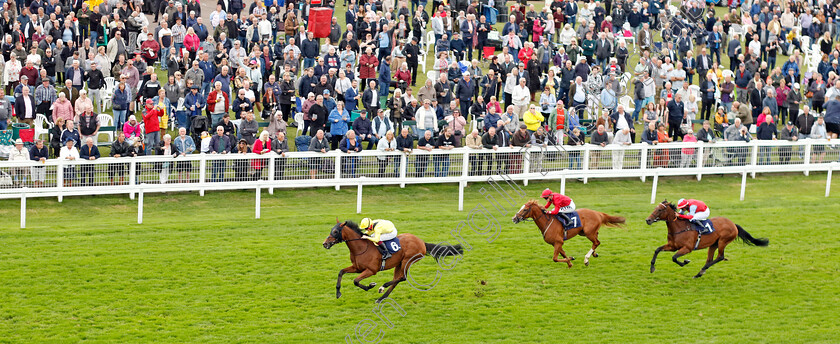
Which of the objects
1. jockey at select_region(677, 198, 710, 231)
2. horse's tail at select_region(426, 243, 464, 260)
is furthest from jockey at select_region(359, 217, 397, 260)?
jockey at select_region(677, 198, 710, 231)

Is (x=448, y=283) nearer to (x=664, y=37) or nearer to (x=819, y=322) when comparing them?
(x=819, y=322)

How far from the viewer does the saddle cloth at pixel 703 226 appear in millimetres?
15055

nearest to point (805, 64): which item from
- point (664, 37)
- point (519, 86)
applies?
point (664, 37)

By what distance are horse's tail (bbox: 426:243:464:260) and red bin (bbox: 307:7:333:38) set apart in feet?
41.6

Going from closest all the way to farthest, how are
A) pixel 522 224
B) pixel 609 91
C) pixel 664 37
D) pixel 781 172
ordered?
pixel 522 224 → pixel 781 172 → pixel 609 91 → pixel 664 37

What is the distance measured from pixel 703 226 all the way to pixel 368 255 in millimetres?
4445

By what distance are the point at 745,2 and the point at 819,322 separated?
72.0 feet

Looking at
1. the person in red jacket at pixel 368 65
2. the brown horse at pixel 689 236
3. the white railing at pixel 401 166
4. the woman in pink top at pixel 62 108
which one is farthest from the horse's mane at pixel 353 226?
→ the person in red jacket at pixel 368 65

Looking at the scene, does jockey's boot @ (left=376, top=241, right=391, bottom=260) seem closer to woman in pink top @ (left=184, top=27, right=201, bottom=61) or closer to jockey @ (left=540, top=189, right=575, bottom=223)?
jockey @ (left=540, top=189, right=575, bottom=223)

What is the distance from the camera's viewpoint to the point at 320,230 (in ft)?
54.9

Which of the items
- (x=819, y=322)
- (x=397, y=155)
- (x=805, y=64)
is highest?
(x=805, y=64)

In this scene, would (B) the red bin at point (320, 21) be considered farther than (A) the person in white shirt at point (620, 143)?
Yes

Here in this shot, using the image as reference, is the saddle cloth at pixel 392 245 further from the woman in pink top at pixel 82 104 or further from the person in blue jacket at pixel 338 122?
the woman in pink top at pixel 82 104

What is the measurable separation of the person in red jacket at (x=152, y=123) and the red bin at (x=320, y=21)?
6921 mm
